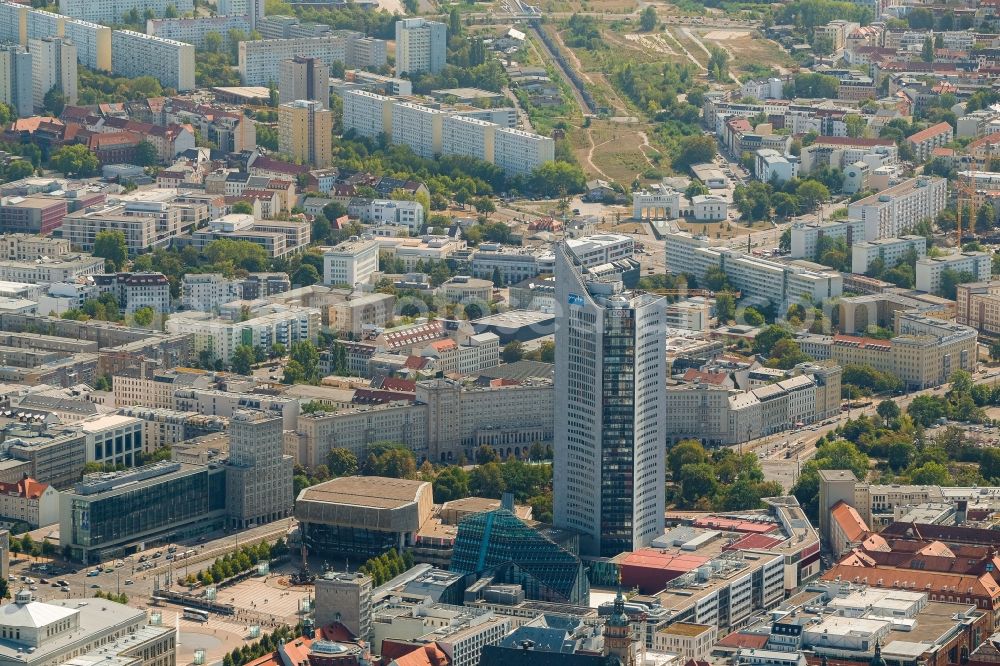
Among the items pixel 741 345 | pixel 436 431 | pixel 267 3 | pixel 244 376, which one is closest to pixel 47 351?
pixel 244 376

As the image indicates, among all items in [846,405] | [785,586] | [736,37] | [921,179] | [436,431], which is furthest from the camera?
[736,37]

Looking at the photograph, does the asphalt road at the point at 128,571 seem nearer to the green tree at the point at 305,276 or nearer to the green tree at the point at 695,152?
the green tree at the point at 305,276

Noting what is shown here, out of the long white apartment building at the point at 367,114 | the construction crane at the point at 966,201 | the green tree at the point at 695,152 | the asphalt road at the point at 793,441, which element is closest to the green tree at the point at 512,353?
the asphalt road at the point at 793,441

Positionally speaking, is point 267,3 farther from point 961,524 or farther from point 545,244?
point 961,524

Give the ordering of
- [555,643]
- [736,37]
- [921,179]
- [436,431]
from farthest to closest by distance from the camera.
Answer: [736,37]
[921,179]
[436,431]
[555,643]

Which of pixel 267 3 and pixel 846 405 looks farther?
pixel 267 3
